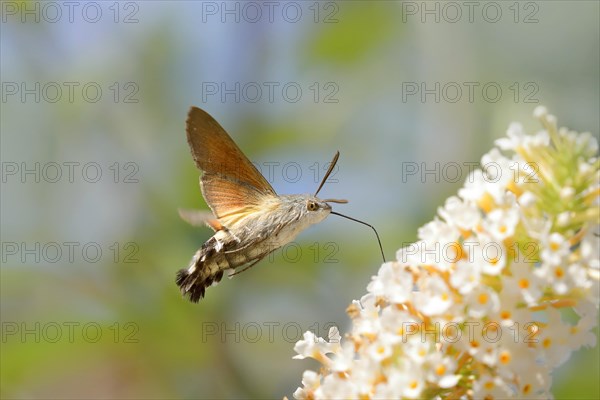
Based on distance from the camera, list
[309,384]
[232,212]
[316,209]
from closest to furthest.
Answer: [309,384]
[316,209]
[232,212]

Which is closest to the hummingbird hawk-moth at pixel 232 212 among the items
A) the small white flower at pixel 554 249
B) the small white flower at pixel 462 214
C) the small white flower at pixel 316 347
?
the small white flower at pixel 316 347

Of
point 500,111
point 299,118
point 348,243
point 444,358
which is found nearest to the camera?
point 444,358

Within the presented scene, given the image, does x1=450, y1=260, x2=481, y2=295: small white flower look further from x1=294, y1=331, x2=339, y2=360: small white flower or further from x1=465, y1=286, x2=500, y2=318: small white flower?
x1=294, y1=331, x2=339, y2=360: small white flower

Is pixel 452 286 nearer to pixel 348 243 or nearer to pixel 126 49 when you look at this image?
pixel 348 243

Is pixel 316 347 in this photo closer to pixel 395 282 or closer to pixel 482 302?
pixel 395 282

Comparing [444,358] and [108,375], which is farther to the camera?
[108,375]

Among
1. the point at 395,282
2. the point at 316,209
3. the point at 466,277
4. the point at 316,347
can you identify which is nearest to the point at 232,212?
the point at 316,209

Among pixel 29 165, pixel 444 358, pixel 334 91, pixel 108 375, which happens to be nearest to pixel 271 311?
→ pixel 108 375
